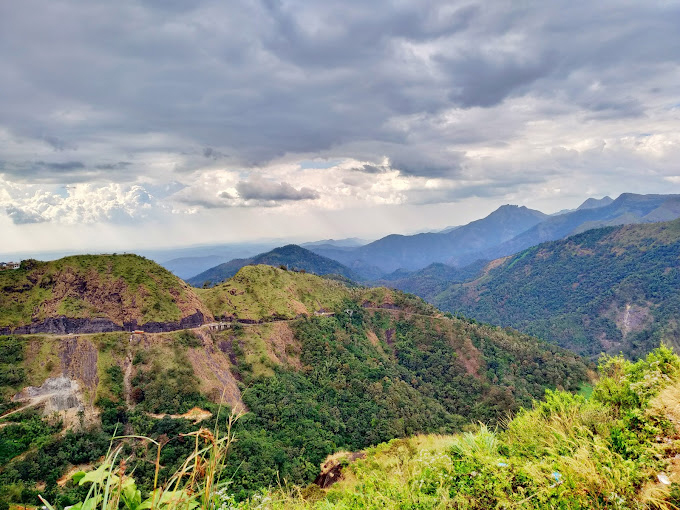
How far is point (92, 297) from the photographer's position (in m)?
56.6

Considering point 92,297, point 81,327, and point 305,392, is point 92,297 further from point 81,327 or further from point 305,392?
point 305,392

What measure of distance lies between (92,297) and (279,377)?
35290 mm

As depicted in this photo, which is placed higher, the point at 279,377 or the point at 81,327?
the point at 81,327

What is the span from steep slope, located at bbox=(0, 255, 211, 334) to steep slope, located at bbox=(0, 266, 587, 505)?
2.58 m

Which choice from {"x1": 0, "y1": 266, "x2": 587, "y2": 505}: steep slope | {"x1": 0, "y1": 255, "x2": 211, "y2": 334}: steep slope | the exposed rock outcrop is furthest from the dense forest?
{"x1": 0, "y1": 255, "x2": 211, "y2": 334}: steep slope

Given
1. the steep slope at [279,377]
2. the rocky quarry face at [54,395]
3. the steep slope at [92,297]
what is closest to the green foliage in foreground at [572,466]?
the steep slope at [279,377]

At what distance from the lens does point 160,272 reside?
65.6 m

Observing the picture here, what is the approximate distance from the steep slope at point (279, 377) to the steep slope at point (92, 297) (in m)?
2.58

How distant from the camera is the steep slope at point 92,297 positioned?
52.7m

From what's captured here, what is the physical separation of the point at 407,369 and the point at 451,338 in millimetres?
17256

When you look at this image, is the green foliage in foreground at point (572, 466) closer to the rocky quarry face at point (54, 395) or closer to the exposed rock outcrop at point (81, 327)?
the rocky quarry face at point (54, 395)

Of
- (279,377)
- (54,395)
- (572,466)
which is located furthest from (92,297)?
(572,466)

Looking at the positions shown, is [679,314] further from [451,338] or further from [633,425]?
[633,425]

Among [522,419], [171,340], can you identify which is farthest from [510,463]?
[171,340]
